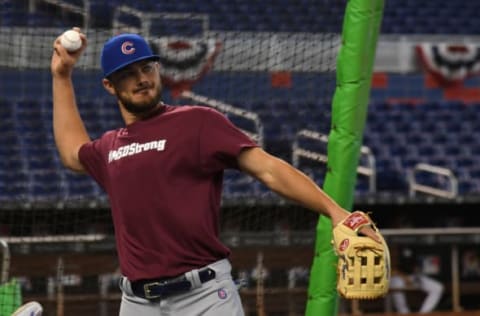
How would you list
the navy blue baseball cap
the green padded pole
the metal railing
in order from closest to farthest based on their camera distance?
the navy blue baseball cap
the green padded pole
the metal railing

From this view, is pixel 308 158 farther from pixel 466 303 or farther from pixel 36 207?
pixel 466 303

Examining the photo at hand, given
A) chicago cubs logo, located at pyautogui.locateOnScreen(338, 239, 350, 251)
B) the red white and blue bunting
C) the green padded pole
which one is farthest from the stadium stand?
chicago cubs logo, located at pyautogui.locateOnScreen(338, 239, 350, 251)

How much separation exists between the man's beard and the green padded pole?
1.25 m

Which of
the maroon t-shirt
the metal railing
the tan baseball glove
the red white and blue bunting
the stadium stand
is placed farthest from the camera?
the red white and blue bunting

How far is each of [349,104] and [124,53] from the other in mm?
1318

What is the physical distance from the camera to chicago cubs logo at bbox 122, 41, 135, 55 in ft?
12.6

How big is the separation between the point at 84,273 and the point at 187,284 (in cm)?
660

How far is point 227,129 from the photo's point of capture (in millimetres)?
3693

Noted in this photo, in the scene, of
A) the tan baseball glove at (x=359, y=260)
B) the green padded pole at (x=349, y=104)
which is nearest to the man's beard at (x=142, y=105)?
the tan baseball glove at (x=359, y=260)

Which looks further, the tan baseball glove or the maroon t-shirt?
the maroon t-shirt

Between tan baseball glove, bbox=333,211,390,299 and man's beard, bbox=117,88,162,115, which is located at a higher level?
man's beard, bbox=117,88,162,115

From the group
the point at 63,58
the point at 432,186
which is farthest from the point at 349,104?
the point at 432,186

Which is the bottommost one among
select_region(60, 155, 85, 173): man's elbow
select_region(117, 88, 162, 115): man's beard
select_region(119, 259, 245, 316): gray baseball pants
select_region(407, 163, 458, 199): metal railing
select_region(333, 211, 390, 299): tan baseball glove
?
select_region(407, 163, 458, 199): metal railing

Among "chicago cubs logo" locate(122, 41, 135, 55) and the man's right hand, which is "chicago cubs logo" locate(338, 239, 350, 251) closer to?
"chicago cubs logo" locate(122, 41, 135, 55)
